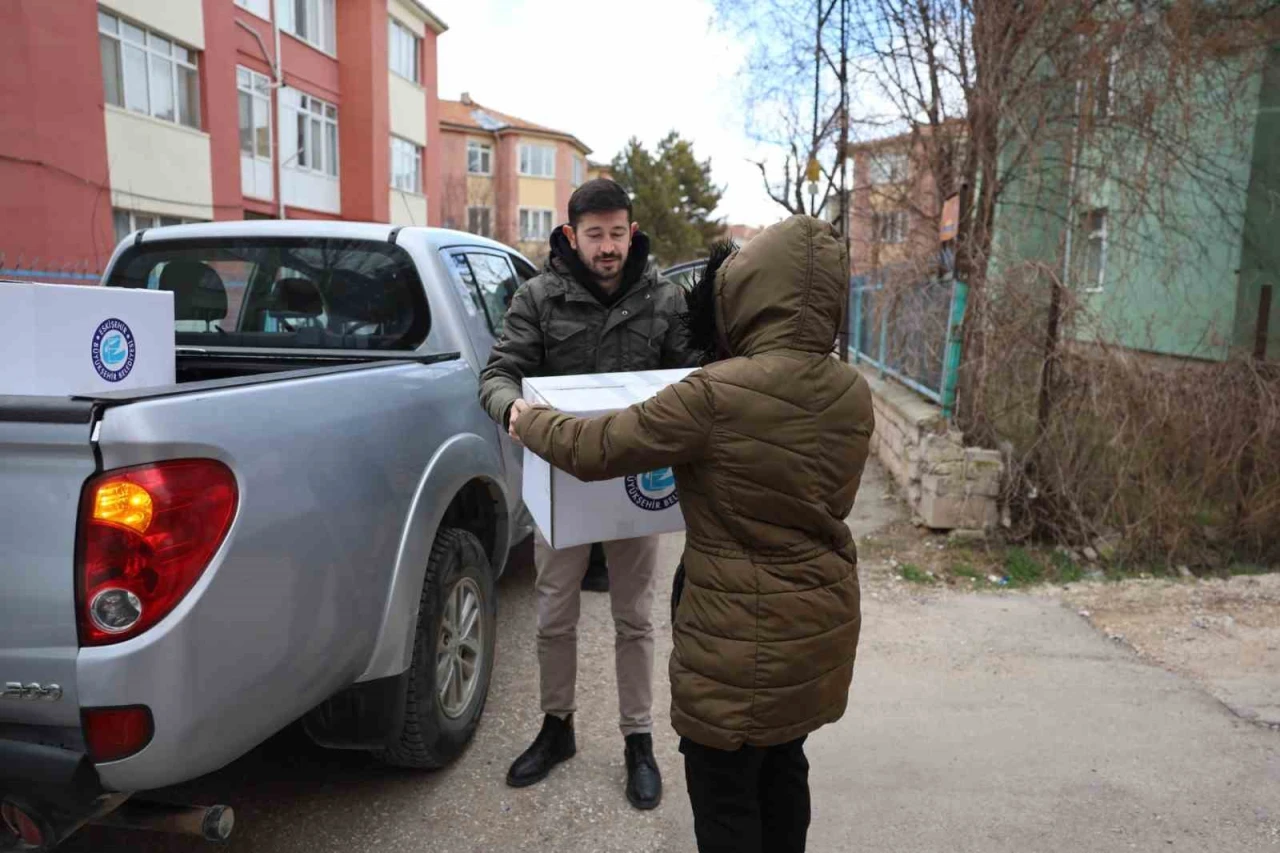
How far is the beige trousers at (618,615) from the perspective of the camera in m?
2.91

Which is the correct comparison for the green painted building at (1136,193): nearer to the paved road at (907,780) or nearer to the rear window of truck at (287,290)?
the paved road at (907,780)

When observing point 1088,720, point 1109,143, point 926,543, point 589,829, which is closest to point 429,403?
point 589,829

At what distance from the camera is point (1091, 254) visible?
6.02 meters

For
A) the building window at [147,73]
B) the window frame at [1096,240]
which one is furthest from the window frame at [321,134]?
the window frame at [1096,240]

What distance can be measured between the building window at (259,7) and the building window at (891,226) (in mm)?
17161

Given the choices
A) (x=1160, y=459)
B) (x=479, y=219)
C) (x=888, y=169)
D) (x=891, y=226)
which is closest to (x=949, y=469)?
(x=1160, y=459)

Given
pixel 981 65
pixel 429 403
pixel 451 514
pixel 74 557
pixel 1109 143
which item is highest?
pixel 981 65

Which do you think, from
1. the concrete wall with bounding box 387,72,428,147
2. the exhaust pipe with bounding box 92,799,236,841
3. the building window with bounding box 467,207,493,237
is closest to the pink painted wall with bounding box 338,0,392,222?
the concrete wall with bounding box 387,72,428,147

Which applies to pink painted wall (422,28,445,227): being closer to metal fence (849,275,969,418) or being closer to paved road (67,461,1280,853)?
metal fence (849,275,969,418)

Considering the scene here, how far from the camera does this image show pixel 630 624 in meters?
2.95

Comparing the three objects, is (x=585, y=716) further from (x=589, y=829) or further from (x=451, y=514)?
(x=451, y=514)

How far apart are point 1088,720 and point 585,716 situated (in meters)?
1.98

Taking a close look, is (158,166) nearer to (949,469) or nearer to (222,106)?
(222,106)

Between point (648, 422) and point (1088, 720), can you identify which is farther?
point (1088, 720)
